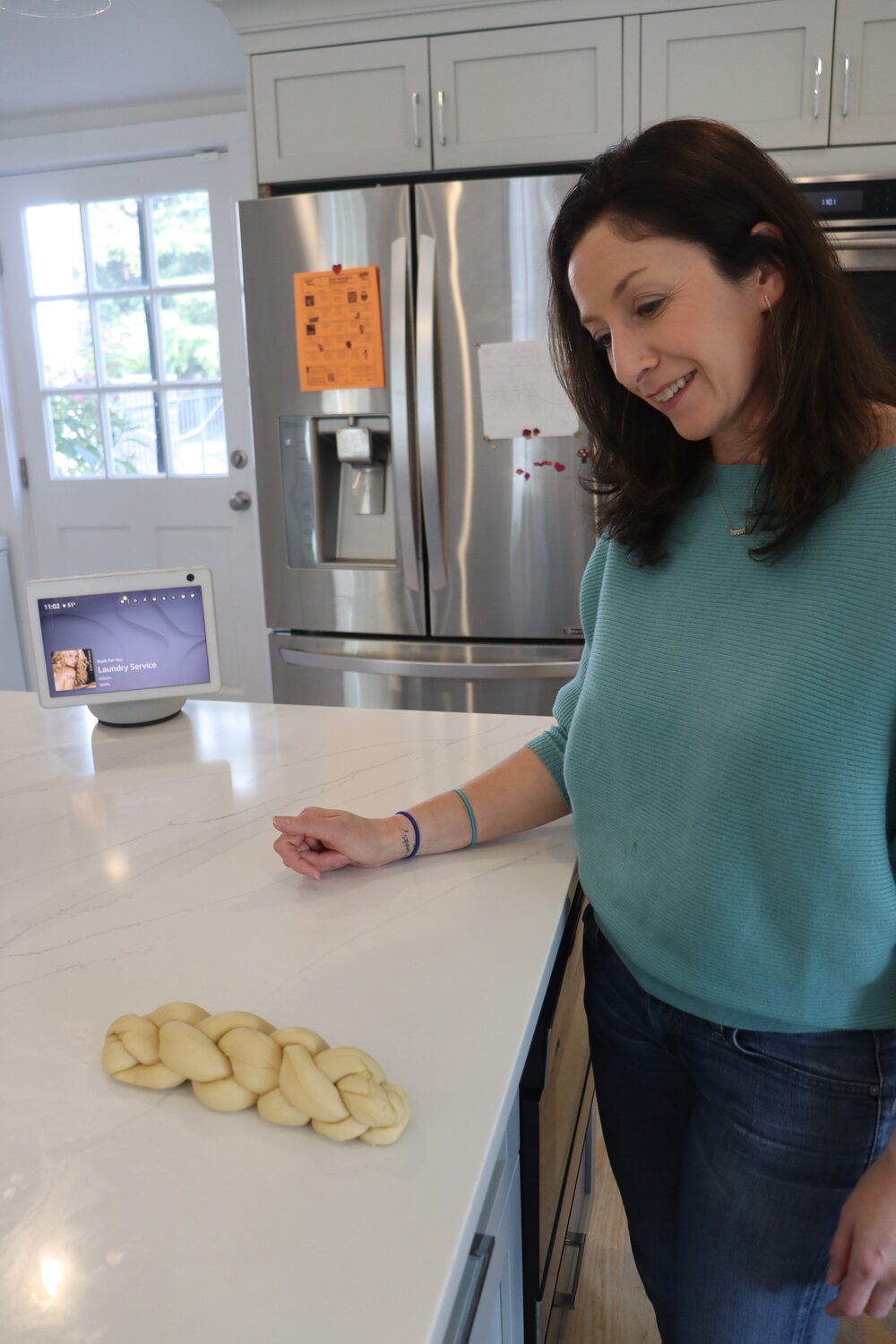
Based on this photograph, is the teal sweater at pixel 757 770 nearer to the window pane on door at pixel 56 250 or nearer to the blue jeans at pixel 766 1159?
the blue jeans at pixel 766 1159

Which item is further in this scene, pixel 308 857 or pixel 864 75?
pixel 864 75

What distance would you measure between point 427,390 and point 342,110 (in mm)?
741

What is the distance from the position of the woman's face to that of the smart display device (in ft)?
2.66

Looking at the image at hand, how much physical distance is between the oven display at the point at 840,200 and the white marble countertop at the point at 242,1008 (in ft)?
5.51

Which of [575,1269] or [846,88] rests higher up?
[846,88]

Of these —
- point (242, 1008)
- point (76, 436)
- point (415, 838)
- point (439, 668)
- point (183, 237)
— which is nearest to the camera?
point (242, 1008)

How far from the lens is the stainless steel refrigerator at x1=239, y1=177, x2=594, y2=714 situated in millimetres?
2400

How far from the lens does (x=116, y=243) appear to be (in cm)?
356

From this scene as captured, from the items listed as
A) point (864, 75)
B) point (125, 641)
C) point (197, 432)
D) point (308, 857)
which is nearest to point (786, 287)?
point (308, 857)

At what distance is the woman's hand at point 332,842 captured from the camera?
102 cm

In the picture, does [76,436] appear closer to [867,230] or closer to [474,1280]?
[867,230]

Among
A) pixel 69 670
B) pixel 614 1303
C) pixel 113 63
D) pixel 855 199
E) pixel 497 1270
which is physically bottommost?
pixel 614 1303

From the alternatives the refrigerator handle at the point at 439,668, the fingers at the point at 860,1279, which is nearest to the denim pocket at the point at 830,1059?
the fingers at the point at 860,1279

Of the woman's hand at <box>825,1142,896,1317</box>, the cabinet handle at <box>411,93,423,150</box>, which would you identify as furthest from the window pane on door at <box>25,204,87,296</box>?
the woman's hand at <box>825,1142,896,1317</box>
